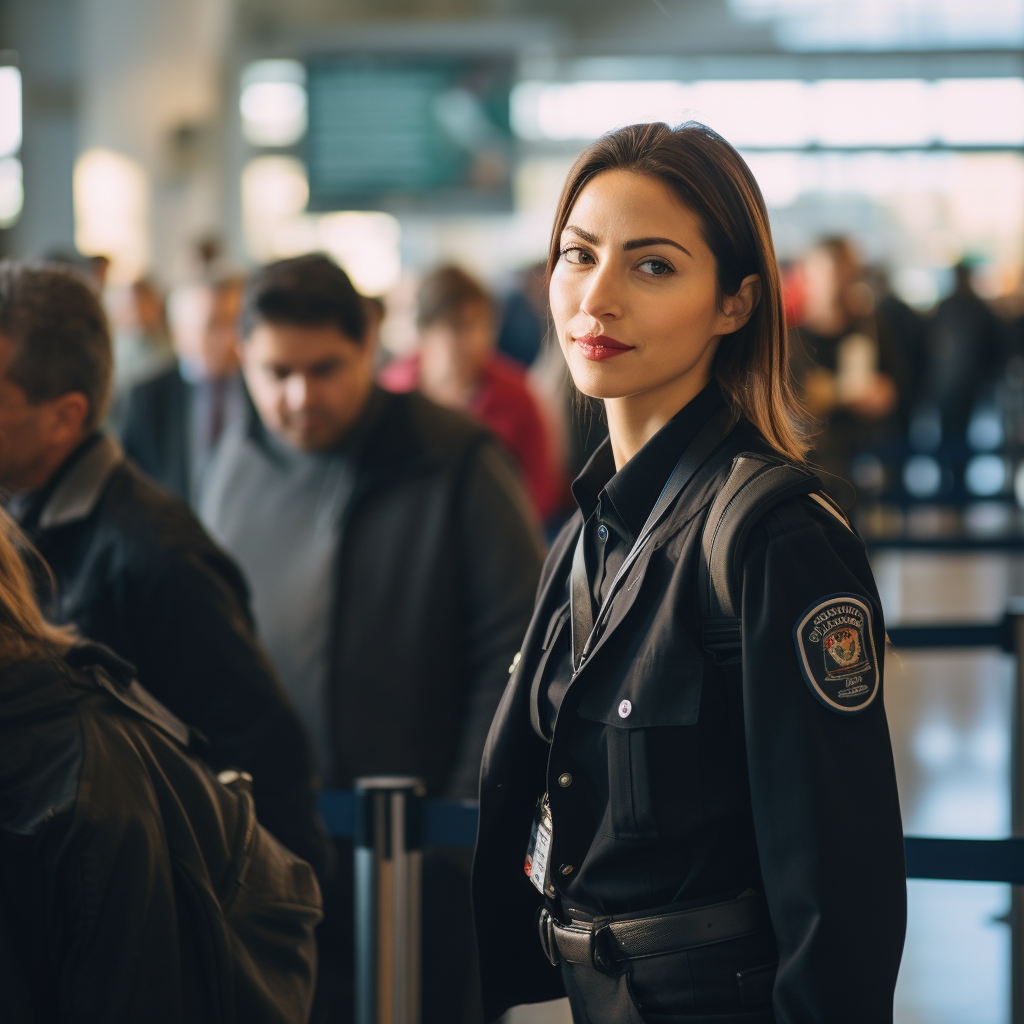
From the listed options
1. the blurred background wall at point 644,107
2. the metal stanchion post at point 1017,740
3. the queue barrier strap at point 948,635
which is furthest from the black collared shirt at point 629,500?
the blurred background wall at point 644,107

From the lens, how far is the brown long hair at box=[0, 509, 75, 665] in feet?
4.24

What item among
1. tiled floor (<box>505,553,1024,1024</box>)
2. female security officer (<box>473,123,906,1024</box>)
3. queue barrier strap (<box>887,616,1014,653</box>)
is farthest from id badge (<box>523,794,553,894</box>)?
queue barrier strap (<box>887,616,1014,653</box>)

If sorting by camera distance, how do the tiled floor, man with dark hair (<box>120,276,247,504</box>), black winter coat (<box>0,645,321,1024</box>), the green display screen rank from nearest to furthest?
black winter coat (<box>0,645,321,1024</box>), the tiled floor, man with dark hair (<box>120,276,247,504</box>), the green display screen

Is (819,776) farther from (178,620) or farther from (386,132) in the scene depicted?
(386,132)

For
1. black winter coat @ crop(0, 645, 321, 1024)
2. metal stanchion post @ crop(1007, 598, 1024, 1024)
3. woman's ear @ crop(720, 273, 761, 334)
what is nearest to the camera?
black winter coat @ crop(0, 645, 321, 1024)

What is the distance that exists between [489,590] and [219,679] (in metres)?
0.73

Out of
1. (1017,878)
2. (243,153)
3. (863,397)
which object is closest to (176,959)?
(1017,878)

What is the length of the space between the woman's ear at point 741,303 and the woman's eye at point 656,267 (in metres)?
0.07

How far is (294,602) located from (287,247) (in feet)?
35.2

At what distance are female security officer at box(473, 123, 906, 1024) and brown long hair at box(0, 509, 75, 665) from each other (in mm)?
471

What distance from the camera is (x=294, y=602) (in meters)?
2.50

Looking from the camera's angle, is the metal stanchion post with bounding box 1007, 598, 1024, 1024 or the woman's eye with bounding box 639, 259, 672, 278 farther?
the metal stanchion post with bounding box 1007, 598, 1024, 1024

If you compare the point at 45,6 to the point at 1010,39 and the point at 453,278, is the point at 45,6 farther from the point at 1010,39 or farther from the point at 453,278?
the point at 1010,39

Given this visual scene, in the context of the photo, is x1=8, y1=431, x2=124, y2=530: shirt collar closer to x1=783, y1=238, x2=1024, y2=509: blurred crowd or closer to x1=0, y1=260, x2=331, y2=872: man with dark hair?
x1=0, y1=260, x2=331, y2=872: man with dark hair
